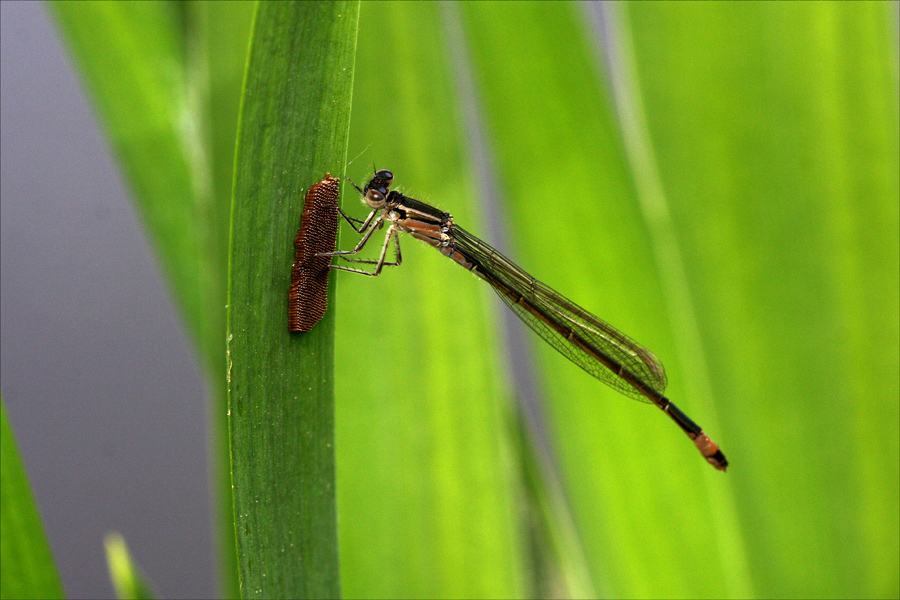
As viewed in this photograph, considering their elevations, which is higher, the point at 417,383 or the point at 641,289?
the point at 641,289

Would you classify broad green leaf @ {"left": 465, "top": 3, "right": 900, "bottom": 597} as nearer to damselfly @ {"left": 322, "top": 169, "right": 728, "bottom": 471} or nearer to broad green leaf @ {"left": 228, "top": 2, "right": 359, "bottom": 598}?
damselfly @ {"left": 322, "top": 169, "right": 728, "bottom": 471}

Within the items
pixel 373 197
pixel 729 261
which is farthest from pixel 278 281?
pixel 729 261

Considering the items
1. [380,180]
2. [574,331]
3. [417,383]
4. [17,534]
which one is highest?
[380,180]

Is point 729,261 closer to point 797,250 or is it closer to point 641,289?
point 797,250

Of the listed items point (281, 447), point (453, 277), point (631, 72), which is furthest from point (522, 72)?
point (281, 447)

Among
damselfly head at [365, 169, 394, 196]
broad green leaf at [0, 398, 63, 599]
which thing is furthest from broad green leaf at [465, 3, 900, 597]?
broad green leaf at [0, 398, 63, 599]

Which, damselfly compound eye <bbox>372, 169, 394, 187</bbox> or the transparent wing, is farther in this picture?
the transparent wing
